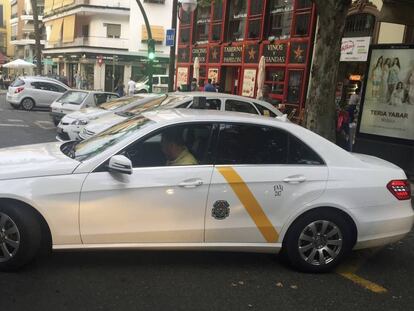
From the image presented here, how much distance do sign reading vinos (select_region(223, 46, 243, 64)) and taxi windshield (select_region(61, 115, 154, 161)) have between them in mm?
15786

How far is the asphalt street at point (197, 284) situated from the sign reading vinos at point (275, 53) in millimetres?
13424

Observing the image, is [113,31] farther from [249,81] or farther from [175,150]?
[175,150]

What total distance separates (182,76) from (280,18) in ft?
24.9

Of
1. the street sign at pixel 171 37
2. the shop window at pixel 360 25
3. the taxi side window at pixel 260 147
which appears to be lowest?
the taxi side window at pixel 260 147

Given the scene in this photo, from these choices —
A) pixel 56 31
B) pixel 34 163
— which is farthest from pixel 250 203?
pixel 56 31

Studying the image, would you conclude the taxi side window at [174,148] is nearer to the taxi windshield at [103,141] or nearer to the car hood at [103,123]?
the taxi windshield at [103,141]

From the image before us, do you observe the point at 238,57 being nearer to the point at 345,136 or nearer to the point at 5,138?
the point at 345,136

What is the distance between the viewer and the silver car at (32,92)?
22.1 metres

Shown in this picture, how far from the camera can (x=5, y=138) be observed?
1279 centimetres

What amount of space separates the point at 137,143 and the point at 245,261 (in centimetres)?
160

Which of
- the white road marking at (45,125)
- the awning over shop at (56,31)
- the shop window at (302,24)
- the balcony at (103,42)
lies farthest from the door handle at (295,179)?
the awning over shop at (56,31)

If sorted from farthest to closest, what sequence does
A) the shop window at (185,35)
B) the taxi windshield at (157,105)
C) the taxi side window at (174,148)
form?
1. the shop window at (185,35)
2. the taxi windshield at (157,105)
3. the taxi side window at (174,148)

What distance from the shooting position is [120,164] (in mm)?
4293

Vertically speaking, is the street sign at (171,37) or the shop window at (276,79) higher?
the street sign at (171,37)
